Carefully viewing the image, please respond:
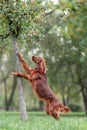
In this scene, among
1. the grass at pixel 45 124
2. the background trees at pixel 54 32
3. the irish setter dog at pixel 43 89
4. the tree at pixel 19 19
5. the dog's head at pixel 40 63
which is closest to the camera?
the background trees at pixel 54 32

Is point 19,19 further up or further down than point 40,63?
further up

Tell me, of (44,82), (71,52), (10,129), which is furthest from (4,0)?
(71,52)

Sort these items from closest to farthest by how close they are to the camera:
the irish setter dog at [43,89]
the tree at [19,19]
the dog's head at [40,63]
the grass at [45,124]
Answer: the grass at [45,124] → the irish setter dog at [43,89] → the dog's head at [40,63] → the tree at [19,19]


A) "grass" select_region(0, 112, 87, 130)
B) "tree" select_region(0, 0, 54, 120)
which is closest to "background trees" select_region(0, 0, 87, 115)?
"tree" select_region(0, 0, 54, 120)

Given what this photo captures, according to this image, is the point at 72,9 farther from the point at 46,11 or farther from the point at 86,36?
the point at 46,11

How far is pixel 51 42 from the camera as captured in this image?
3950 cm

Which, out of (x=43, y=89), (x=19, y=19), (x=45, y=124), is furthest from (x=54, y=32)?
(x=19, y=19)

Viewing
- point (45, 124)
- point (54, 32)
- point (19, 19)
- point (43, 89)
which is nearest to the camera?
point (54, 32)

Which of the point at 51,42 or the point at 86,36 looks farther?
the point at 51,42

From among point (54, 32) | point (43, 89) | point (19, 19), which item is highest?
point (19, 19)

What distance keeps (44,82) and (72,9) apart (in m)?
9.04

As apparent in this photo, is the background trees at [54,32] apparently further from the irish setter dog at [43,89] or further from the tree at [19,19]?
the irish setter dog at [43,89]

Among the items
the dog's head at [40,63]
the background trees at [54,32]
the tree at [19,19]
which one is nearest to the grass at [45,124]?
the dog's head at [40,63]

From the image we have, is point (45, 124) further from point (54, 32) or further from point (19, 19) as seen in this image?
point (54, 32)
